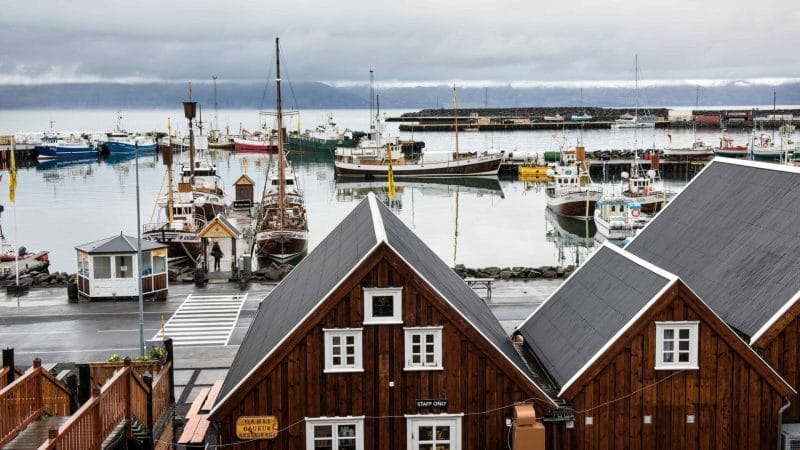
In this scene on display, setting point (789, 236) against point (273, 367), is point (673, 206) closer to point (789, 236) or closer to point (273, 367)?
point (789, 236)

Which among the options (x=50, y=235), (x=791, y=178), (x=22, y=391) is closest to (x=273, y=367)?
(x=22, y=391)

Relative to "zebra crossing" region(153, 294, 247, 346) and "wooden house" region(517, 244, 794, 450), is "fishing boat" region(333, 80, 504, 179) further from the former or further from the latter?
"wooden house" region(517, 244, 794, 450)

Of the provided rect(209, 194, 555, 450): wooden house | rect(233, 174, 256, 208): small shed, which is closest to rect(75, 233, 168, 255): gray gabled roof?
rect(209, 194, 555, 450): wooden house

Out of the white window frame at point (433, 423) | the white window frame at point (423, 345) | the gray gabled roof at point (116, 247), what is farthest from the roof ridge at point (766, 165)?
the gray gabled roof at point (116, 247)

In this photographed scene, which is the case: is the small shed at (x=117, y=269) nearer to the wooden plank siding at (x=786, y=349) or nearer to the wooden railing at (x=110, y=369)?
the wooden railing at (x=110, y=369)

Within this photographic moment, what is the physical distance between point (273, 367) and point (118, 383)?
118 inches

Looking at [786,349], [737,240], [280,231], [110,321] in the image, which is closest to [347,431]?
[786,349]

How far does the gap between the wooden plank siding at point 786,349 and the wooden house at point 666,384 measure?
1133 mm

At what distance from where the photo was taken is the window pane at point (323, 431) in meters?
19.6

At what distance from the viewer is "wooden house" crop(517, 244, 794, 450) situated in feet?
63.5

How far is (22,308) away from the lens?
4053 cm

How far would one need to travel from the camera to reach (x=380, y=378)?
1966cm

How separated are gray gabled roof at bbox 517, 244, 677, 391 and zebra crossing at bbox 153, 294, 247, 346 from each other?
1498 centimetres

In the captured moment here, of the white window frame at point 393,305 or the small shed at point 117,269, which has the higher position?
the white window frame at point 393,305
